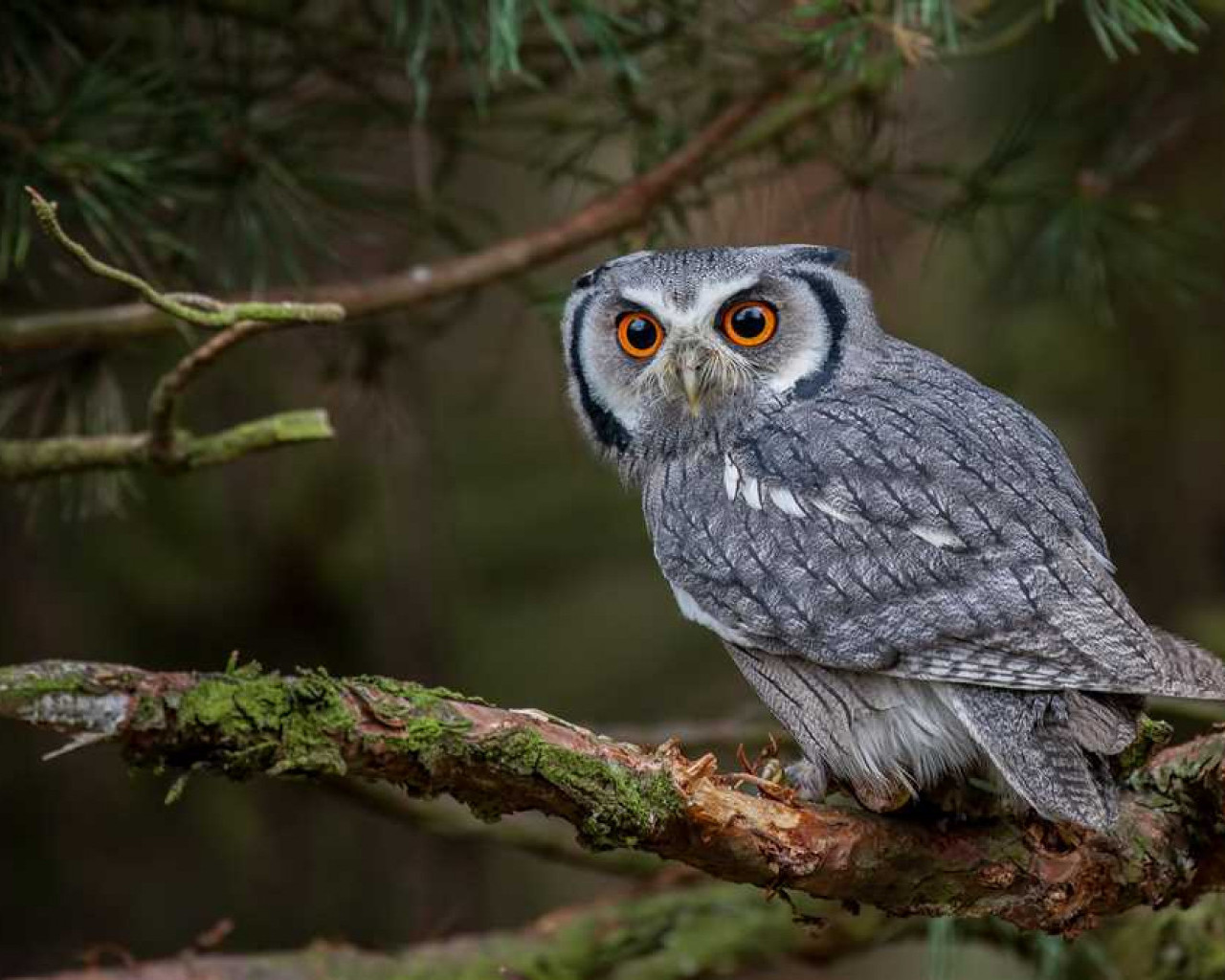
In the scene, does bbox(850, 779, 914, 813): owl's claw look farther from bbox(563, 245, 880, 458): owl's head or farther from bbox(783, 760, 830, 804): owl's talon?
bbox(563, 245, 880, 458): owl's head

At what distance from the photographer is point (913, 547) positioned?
7.02ft

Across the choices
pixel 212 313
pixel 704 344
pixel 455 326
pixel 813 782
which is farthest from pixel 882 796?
pixel 455 326

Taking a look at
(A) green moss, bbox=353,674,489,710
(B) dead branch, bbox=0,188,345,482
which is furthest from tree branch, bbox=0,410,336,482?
(A) green moss, bbox=353,674,489,710

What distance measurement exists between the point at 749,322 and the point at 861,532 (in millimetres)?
360

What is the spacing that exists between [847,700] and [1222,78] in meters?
2.07

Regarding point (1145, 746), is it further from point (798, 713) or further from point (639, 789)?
point (639, 789)

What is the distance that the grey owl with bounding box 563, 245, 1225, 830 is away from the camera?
200 cm

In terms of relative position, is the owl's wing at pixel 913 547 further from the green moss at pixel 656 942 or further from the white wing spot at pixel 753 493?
the green moss at pixel 656 942

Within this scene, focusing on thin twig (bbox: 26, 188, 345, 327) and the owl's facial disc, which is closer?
thin twig (bbox: 26, 188, 345, 327)

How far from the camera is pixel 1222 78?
3.57 meters

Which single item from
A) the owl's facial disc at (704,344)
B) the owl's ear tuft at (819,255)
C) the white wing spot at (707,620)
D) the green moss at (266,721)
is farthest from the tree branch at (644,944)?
the green moss at (266,721)

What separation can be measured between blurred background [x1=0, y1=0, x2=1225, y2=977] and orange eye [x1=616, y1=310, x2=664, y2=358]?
0.44 meters

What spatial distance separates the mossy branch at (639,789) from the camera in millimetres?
1506

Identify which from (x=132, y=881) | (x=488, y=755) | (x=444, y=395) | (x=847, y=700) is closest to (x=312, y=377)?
(x=444, y=395)
